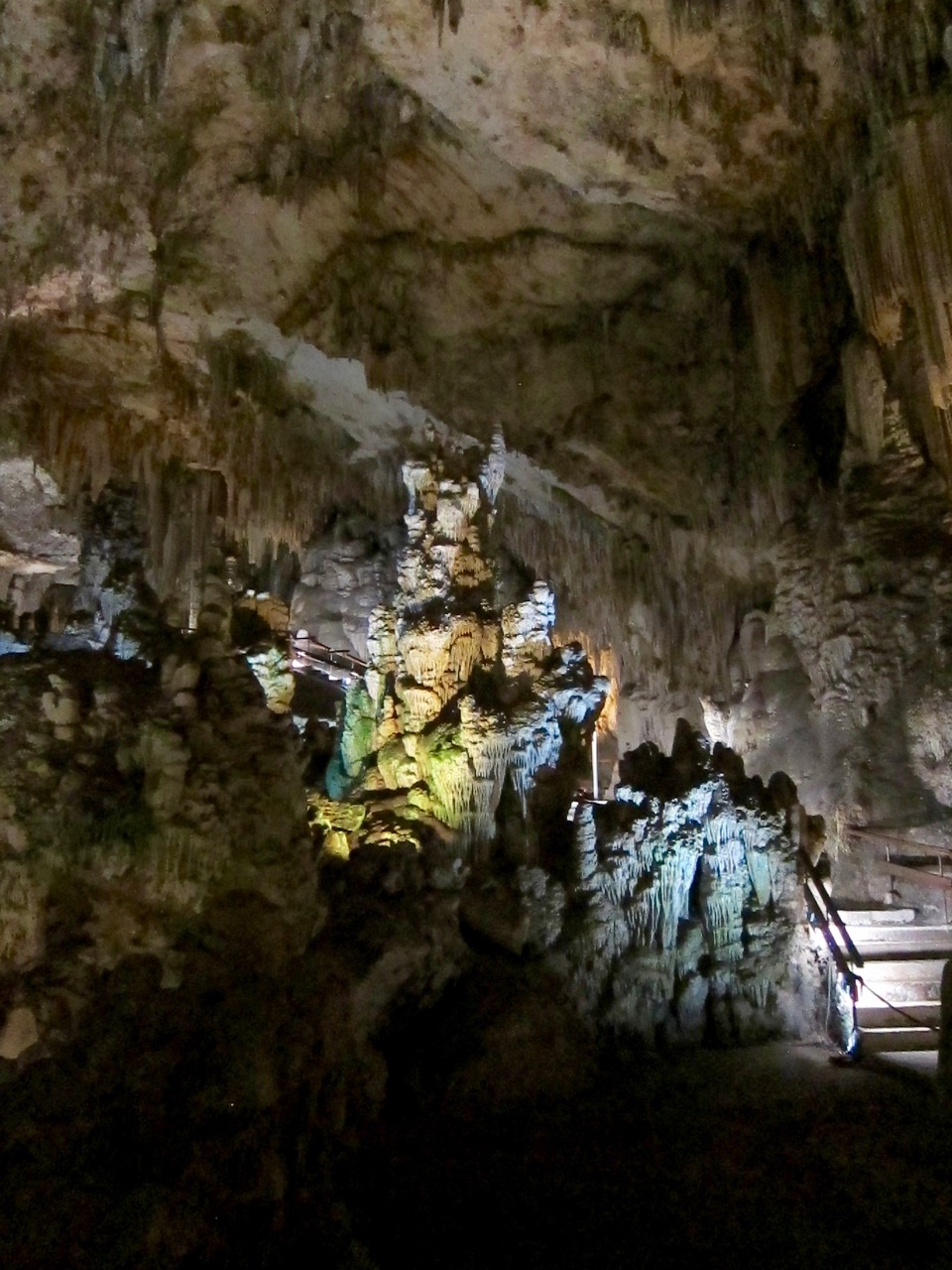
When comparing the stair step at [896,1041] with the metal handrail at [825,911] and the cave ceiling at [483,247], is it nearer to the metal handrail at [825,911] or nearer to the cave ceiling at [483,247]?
the metal handrail at [825,911]

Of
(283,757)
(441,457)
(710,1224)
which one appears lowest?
(710,1224)

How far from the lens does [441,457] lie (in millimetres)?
10141

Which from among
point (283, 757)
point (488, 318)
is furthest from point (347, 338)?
point (283, 757)

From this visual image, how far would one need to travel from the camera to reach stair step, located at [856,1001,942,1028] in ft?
26.9

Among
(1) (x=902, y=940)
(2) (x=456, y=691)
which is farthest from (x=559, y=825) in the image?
(1) (x=902, y=940)

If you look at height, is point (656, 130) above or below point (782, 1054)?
above

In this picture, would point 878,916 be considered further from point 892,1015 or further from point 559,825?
point 559,825

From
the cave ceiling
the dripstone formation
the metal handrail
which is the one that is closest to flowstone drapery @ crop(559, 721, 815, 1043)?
the dripstone formation

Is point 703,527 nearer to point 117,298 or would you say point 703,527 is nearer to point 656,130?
point 656,130

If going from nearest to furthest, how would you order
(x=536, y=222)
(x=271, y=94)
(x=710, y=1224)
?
(x=710, y=1224), (x=271, y=94), (x=536, y=222)

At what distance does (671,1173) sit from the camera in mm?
6250

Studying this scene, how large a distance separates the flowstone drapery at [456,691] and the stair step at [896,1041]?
323cm

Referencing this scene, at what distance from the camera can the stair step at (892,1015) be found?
26.9 feet

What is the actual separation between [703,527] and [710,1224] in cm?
1029
